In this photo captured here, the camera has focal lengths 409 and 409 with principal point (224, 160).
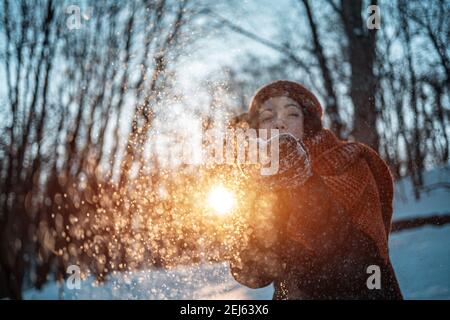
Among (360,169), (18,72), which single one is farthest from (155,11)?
(360,169)

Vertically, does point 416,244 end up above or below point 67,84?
below

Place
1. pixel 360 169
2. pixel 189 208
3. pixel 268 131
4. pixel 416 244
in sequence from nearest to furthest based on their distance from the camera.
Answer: pixel 360 169, pixel 268 131, pixel 189 208, pixel 416 244

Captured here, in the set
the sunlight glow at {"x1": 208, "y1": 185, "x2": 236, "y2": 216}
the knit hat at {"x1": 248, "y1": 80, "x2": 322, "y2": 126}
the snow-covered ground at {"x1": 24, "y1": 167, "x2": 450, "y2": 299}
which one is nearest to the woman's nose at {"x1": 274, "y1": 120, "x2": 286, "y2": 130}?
the knit hat at {"x1": 248, "y1": 80, "x2": 322, "y2": 126}

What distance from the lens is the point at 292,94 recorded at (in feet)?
4.65

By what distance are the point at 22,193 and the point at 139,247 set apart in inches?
150

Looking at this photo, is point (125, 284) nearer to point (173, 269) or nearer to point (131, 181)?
point (173, 269)

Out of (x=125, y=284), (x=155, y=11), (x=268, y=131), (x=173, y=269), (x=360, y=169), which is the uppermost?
(x=155, y=11)

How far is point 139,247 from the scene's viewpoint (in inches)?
90.6

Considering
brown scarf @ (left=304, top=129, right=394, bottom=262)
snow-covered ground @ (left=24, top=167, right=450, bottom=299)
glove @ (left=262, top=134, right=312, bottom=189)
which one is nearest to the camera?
glove @ (left=262, top=134, right=312, bottom=189)

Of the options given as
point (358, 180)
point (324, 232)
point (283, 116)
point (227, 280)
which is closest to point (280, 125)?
point (283, 116)

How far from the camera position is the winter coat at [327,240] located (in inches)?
42.9

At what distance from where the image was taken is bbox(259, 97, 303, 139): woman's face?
4.50ft

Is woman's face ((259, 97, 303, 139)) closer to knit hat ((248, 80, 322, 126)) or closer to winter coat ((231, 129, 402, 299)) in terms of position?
knit hat ((248, 80, 322, 126))

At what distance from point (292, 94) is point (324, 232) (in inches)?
20.7
